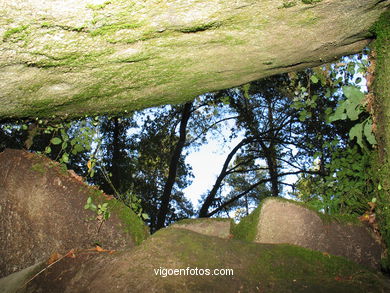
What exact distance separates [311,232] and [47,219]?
3.02 metres

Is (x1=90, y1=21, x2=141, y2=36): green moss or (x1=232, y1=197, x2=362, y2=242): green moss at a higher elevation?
(x1=90, y1=21, x2=141, y2=36): green moss

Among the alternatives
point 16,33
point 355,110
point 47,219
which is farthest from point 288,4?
point 47,219

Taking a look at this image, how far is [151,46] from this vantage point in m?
2.54

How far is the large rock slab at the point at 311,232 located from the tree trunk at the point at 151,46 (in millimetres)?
1624

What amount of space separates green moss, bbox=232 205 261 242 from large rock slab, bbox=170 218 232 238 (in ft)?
0.37

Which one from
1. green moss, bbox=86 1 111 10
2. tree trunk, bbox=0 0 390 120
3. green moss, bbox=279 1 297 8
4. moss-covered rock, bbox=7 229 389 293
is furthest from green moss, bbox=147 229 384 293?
green moss, bbox=279 1 297 8

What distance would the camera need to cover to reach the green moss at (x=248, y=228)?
123 inches

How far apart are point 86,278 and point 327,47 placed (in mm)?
3272

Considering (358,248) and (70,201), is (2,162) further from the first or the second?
(358,248)

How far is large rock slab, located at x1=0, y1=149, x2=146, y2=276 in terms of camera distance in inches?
137

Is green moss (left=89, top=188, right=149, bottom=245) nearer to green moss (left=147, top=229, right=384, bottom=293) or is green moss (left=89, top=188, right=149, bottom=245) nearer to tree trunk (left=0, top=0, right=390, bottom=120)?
tree trunk (left=0, top=0, right=390, bottom=120)

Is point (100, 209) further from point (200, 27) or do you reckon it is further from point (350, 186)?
point (350, 186)

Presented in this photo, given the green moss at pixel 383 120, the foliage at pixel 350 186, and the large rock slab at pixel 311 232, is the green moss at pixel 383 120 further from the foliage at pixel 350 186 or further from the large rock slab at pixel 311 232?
the foliage at pixel 350 186

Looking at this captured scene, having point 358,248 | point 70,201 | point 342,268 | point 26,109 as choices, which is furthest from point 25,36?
point 358,248
